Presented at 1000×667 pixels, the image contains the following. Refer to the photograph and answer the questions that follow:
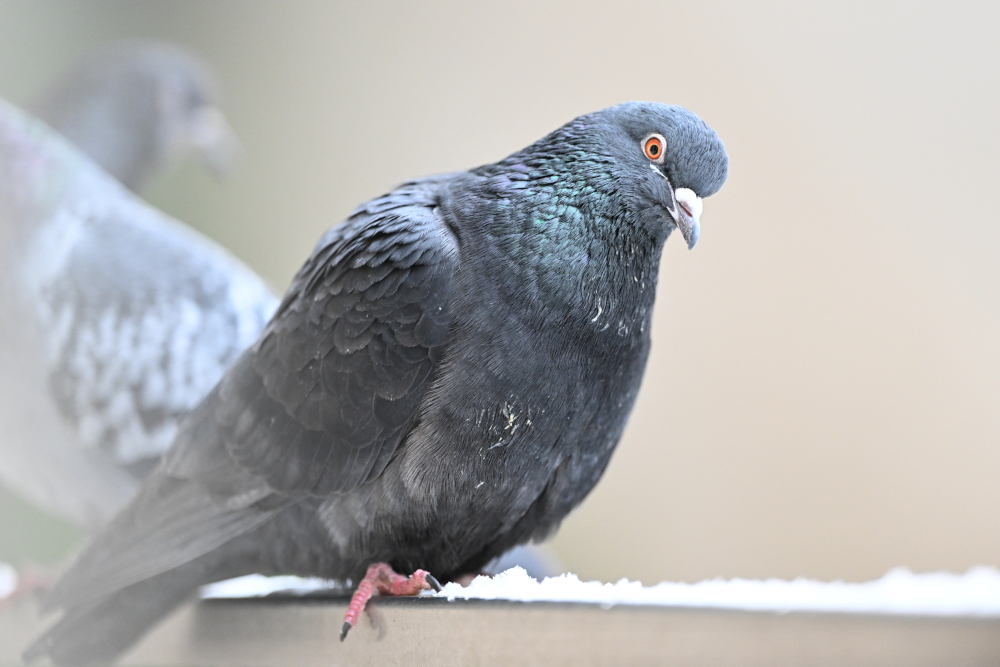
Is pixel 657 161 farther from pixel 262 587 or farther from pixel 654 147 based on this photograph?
pixel 262 587

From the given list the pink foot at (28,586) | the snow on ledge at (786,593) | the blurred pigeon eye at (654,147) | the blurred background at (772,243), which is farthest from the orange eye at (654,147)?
the pink foot at (28,586)

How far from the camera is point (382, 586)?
170 cm

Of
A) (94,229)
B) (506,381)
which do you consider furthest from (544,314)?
(94,229)

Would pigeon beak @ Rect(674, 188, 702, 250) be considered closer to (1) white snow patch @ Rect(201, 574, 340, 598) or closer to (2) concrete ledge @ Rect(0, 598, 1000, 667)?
(2) concrete ledge @ Rect(0, 598, 1000, 667)

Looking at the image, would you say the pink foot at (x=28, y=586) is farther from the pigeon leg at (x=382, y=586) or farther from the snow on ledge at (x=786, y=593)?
the snow on ledge at (x=786, y=593)

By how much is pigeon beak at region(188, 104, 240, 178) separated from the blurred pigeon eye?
318 cm

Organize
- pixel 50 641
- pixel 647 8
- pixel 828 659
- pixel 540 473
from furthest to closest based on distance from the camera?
pixel 647 8
pixel 50 641
pixel 540 473
pixel 828 659

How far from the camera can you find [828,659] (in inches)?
35.1

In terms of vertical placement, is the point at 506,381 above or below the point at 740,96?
below

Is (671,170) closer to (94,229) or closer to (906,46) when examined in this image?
(94,229)

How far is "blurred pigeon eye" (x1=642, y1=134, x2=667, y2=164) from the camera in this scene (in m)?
1.67

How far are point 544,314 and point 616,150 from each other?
368mm

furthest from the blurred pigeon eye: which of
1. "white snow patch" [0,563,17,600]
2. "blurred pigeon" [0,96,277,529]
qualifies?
"white snow patch" [0,563,17,600]

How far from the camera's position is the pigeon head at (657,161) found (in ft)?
5.40
